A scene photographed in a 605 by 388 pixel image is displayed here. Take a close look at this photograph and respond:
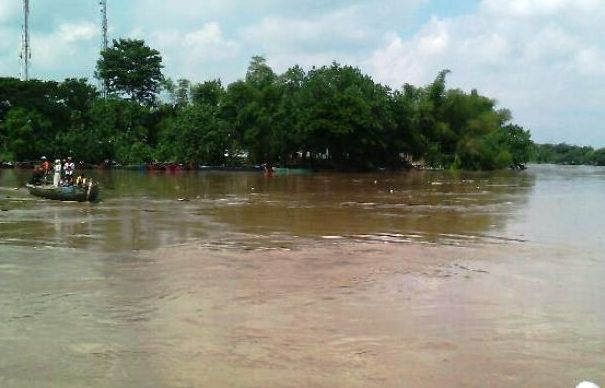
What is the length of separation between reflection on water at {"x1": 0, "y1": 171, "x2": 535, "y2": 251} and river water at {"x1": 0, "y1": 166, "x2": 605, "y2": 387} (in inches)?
6.2

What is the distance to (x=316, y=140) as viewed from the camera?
58.7 metres

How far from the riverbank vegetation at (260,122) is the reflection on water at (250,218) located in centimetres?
2807

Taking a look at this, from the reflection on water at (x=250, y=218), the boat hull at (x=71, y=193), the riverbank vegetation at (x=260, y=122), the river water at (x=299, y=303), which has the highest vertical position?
the riverbank vegetation at (x=260, y=122)

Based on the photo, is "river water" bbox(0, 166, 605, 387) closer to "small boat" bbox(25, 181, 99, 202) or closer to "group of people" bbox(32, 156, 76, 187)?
"small boat" bbox(25, 181, 99, 202)

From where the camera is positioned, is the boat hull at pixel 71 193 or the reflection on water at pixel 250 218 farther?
the boat hull at pixel 71 193

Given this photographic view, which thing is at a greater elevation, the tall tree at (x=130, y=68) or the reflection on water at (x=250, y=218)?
the tall tree at (x=130, y=68)

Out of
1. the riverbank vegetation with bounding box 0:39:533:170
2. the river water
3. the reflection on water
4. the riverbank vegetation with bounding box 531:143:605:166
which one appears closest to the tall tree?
the riverbank vegetation with bounding box 0:39:533:170

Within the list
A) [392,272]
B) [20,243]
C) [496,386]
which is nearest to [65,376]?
[496,386]

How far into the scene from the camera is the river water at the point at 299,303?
6449mm

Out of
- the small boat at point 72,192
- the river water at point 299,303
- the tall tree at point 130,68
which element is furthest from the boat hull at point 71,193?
the tall tree at point 130,68

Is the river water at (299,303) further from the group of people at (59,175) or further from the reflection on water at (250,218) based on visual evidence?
the group of people at (59,175)

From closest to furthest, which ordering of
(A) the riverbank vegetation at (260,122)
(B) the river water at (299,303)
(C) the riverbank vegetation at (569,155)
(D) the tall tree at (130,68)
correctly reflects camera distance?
(B) the river water at (299,303)
(A) the riverbank vegetation at (260,122)
(D) the tall tree at (130,68)
(C) the riverbank vegetation at (569,155)

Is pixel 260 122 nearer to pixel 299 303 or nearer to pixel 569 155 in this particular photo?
pixel 299 303

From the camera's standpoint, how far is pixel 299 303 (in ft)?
30.3
